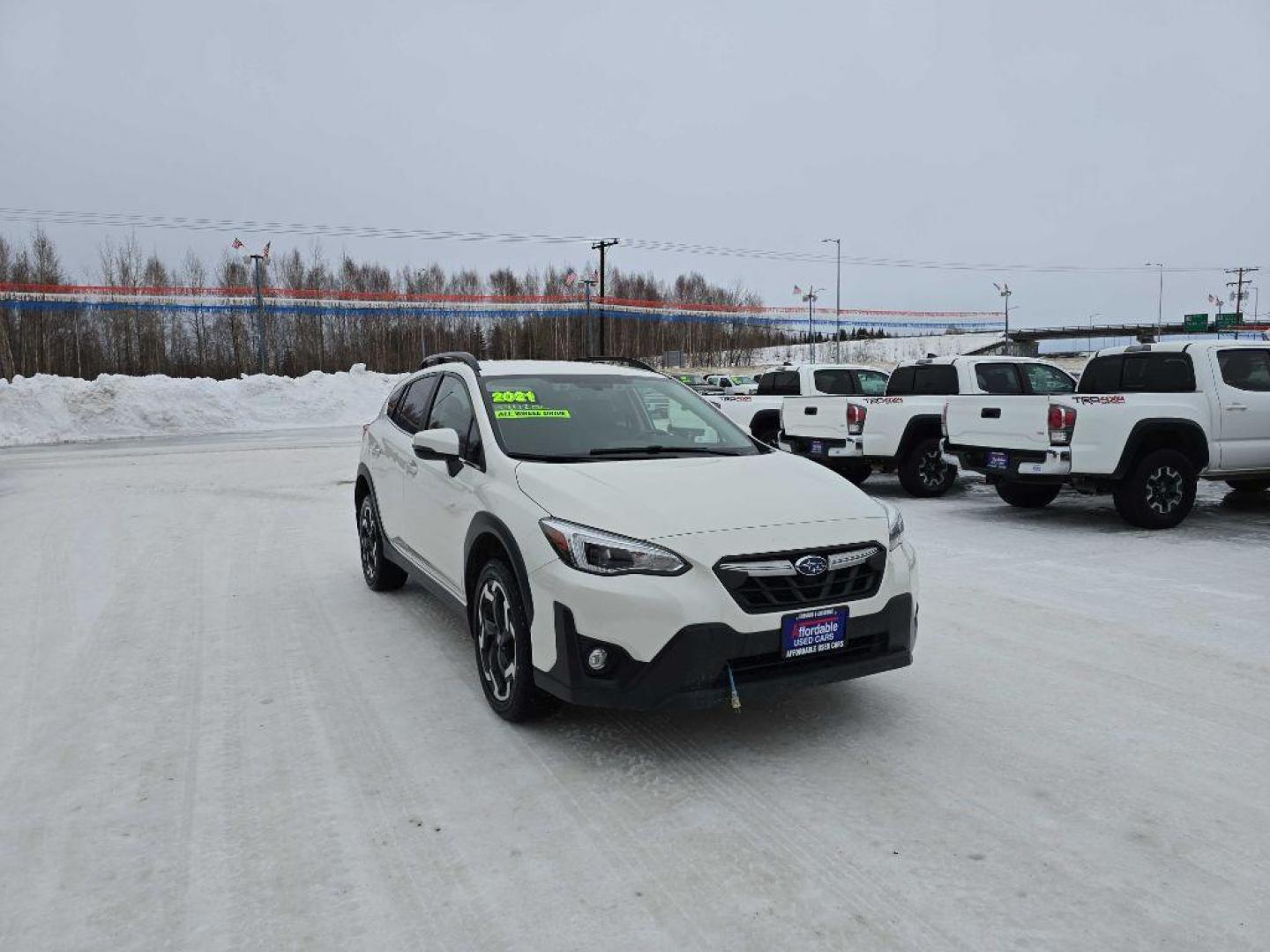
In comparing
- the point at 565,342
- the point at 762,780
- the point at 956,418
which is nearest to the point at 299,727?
the point at 762,780

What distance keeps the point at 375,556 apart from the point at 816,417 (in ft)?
25.6

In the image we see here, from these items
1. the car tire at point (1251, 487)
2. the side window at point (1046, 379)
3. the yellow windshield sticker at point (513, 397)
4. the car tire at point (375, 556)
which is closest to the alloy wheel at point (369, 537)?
the car tire at point (375, 556)

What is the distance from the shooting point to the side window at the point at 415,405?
6031mm

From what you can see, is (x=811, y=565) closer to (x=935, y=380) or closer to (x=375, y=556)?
(x=375, y=556)

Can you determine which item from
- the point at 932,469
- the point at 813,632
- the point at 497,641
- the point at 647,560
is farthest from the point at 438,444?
the point at 932,469

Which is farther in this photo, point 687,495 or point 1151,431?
point 1151,431

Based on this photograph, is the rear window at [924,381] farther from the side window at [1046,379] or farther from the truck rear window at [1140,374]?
the truck rear window at [1140,374]

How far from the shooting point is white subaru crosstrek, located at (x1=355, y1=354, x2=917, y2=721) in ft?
11.9

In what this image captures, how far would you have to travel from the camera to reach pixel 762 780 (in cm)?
365

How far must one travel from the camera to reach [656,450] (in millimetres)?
4848

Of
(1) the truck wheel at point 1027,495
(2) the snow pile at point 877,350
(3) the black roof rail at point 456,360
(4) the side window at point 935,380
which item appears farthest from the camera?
(2) the snow pile at point 877,350

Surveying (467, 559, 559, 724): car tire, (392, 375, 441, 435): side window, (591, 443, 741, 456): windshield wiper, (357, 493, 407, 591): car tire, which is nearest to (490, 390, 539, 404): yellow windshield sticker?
(591, 443, 741, 456): windshield wiper

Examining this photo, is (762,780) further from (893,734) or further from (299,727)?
(299,727)

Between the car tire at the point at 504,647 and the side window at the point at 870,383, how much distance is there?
11.2 meters
